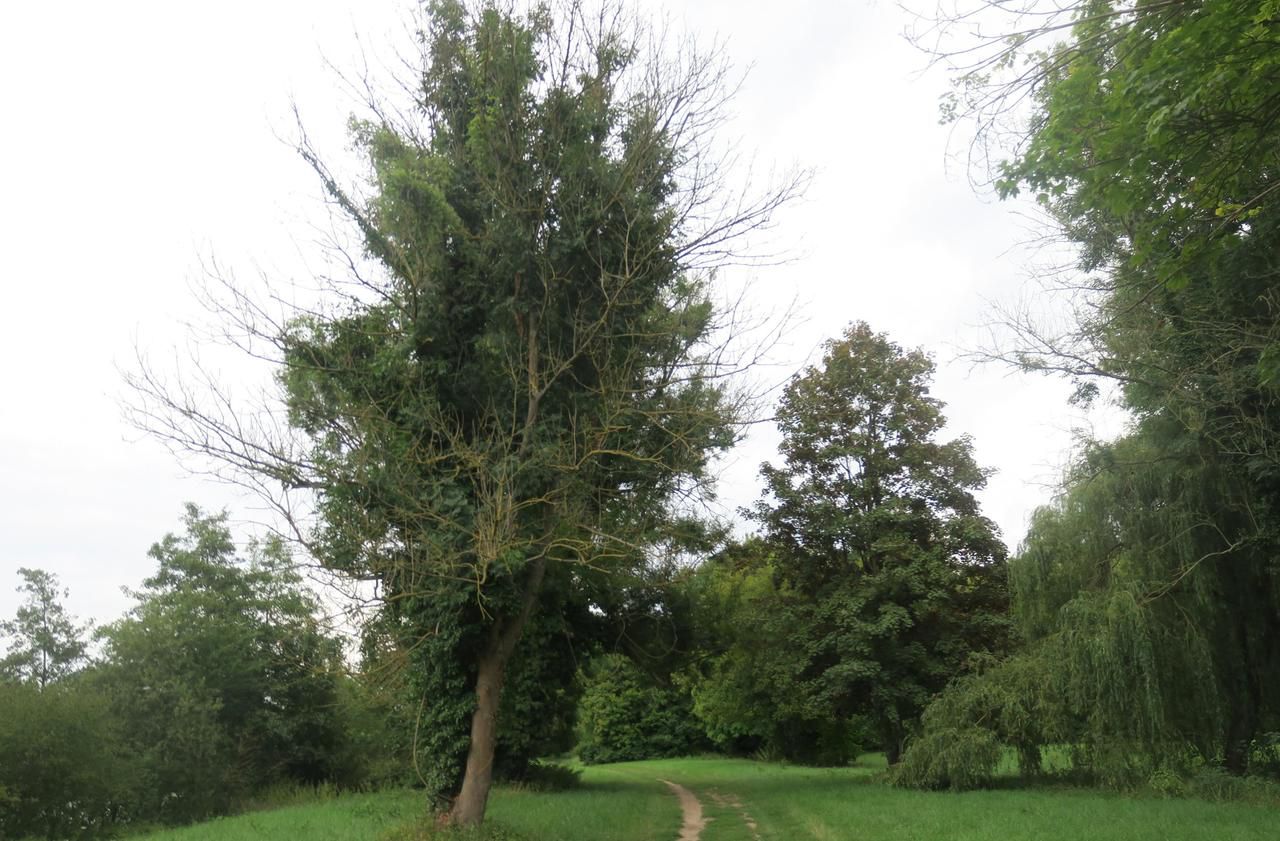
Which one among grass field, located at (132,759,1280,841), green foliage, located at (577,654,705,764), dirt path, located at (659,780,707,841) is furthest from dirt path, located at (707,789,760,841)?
green foliage, located at (577,654,705,764)

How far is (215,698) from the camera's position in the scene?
95.5ft

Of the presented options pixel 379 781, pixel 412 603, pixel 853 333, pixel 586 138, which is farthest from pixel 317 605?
pixel 379 781

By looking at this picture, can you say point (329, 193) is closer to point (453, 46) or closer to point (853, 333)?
point (453, 46)

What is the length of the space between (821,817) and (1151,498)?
961 centimetres

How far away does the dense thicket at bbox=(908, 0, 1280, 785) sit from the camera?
26.3ft

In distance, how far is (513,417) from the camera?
13.3 metres

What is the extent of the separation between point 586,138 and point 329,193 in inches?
163

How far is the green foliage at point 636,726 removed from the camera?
165 feet

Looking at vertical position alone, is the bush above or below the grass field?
below

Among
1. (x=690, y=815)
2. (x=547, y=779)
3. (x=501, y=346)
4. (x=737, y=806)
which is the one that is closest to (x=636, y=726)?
(x=547, y=779)

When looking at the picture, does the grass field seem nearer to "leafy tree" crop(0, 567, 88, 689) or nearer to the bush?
the bush

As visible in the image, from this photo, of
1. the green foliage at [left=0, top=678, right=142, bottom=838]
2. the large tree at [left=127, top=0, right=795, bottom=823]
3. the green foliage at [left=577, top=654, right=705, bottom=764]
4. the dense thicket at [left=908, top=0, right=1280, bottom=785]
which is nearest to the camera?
the dense thicket at [left=908, top=0, right=1280, bottom=785]

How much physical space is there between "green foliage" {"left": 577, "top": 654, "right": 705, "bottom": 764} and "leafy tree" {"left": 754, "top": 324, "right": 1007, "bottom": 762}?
25.5 meters

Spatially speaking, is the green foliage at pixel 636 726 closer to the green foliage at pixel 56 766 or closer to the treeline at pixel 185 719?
the treeline at pixel 185 719
